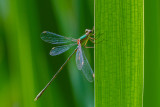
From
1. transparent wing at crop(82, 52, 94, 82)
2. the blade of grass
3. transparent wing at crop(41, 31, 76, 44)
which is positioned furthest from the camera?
transparent wing at crop(41, 31, 76, 44)

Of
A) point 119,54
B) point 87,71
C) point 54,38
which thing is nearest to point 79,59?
point 87,71

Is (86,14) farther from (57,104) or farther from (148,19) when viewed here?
(57,104)

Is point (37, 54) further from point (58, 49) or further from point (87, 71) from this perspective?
point (87, 71)

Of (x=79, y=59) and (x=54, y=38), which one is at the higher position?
(x=54, y=38)

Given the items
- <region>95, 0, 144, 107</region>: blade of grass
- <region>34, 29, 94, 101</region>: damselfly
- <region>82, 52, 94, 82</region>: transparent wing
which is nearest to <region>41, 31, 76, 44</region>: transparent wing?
<region>34, 29, 94, 101</region>: damselfly

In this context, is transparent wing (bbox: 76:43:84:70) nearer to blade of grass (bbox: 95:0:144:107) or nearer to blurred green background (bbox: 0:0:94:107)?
blurred green background (bbox: 0:0:94:107)
